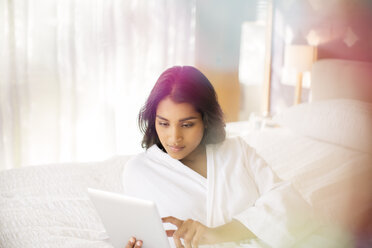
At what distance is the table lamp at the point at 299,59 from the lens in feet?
4.21

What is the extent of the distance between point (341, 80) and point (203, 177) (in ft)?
2.31

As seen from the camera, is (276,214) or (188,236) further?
(276,214)

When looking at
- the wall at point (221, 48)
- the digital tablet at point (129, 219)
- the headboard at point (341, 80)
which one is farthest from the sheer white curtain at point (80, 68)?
the digital tablet at point (129, 219)

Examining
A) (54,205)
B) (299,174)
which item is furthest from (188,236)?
(299,174)

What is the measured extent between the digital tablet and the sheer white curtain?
112 cm

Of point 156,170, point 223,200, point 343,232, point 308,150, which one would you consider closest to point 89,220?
point 156,170

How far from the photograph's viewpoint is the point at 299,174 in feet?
3.62

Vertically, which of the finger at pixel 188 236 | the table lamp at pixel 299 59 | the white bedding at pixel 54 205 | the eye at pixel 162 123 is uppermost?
the table lamp at pixel 299 59

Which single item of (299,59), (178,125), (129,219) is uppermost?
(299,59)

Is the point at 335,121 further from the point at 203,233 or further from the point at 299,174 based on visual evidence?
the point at 203,233

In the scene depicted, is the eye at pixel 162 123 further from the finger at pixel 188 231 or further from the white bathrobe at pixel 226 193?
the finger at pixel 188 231

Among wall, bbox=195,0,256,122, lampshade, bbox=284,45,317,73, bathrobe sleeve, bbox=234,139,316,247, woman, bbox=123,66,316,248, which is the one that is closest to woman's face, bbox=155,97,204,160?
woman, bbox=123,66,316,248

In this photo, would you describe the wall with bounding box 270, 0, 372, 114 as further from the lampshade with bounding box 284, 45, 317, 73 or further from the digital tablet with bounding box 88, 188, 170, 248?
the digital tablet with bounding box 88, 188, 170, 248

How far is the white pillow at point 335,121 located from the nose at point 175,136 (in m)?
0.57
